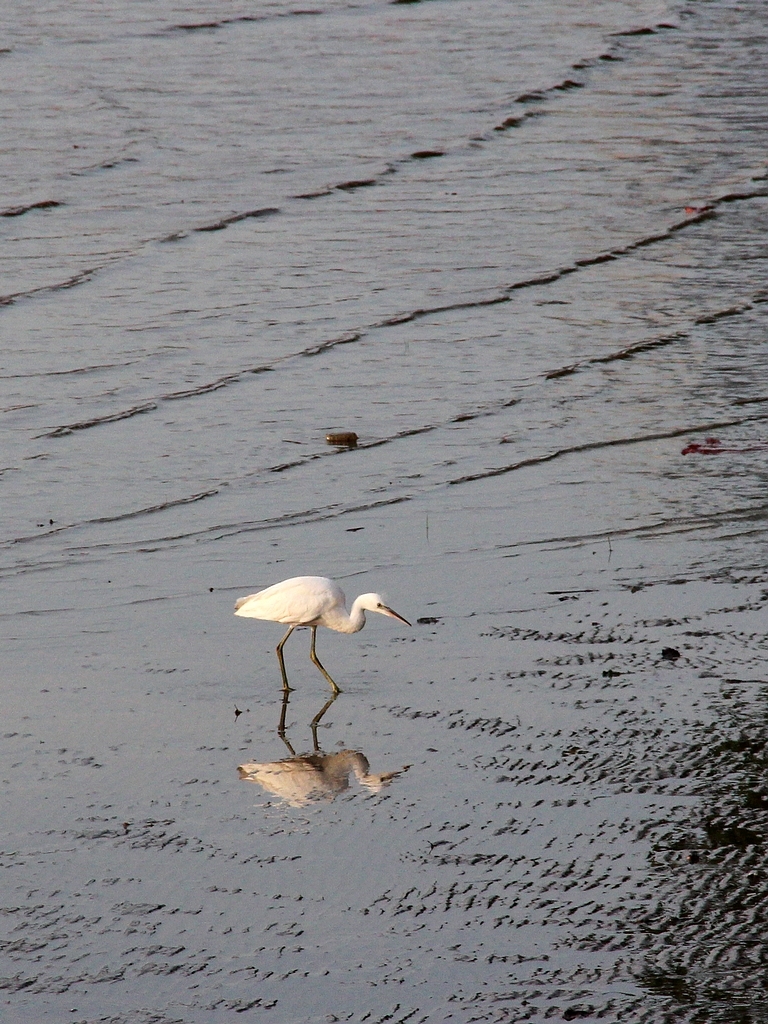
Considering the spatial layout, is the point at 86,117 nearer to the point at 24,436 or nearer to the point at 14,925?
the point at 24,436

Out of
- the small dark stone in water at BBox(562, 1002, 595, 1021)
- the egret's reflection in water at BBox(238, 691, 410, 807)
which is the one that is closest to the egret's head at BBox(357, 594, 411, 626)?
the egret's reflection in water at BBox(238, 691, 410, 807)

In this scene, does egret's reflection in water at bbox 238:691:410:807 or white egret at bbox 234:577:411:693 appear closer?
egret's reflection in water at bbox 238:691:410:807

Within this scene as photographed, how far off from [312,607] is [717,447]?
3.99 meters

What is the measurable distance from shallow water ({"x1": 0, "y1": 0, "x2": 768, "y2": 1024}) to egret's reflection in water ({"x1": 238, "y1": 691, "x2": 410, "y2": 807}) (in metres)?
0.02

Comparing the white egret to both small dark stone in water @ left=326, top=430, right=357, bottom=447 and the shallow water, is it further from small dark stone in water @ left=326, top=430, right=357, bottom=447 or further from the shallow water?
small dark stone in water @ left=326, top=430, right=357, bottom=447

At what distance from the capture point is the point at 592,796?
216 inches

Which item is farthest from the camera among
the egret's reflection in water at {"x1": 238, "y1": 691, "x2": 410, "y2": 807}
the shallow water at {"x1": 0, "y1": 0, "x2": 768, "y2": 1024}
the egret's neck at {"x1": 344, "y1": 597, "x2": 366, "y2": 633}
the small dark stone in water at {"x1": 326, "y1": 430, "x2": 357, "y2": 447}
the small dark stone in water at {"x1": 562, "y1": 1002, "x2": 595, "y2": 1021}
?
the small dark stone in water at {"x1": 326, "y1": 430, "x2": 357, "y2": 447}

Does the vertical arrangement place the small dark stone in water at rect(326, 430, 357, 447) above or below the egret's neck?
below

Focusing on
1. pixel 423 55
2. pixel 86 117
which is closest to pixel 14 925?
pixel 86 117

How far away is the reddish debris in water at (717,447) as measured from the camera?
9.70 meters

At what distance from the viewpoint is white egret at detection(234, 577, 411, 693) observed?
661cm

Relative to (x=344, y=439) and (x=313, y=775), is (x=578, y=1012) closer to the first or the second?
(x=313, y=775)

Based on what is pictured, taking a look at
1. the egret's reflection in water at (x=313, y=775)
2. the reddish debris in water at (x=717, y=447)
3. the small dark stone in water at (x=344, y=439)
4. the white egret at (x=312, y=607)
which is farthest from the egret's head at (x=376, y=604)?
the reddish debris in water at (x=717, y=447)

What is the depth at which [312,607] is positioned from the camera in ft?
21.6
